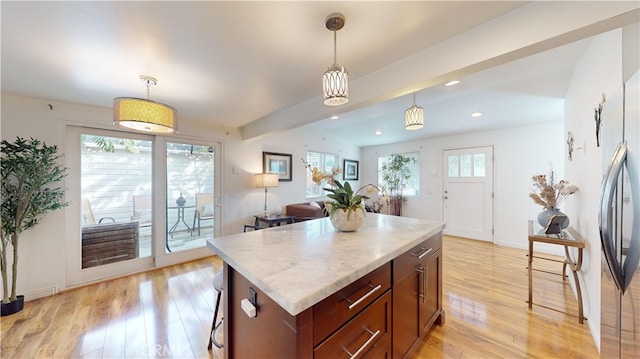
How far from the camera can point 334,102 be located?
1531 millimetres

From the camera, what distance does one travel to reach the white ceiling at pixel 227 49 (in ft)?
4.38

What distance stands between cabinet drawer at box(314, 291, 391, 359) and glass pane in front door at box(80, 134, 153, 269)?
11.7 ft

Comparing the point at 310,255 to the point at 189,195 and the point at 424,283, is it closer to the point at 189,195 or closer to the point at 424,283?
the point at 424,283

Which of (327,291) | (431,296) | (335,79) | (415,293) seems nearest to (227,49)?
(335,79)

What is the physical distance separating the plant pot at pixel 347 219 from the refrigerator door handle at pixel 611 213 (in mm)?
1243

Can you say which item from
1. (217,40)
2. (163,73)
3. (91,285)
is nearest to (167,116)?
(163,73)

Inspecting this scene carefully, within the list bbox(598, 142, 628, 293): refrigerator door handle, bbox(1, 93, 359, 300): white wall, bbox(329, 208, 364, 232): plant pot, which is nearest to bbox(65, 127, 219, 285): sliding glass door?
bbox(1, 93, 359, 300): white wall

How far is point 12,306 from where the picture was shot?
225 centimetres

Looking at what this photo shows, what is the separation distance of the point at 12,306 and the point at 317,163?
4.73m

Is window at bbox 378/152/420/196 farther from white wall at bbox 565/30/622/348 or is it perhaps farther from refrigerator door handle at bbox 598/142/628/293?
refrigerator door handle at bbox 598/142/628/293

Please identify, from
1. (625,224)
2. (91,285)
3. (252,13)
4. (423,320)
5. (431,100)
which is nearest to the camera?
(625,224)

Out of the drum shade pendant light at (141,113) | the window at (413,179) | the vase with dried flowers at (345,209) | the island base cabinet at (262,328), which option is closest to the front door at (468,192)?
the window at (413,179)

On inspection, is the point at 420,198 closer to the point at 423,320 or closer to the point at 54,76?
the point at 423,320

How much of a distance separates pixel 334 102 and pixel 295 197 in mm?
3701
